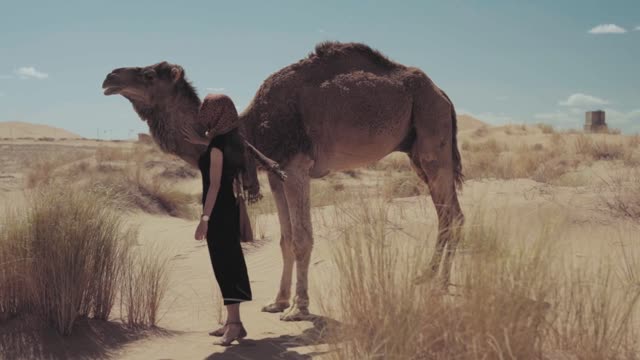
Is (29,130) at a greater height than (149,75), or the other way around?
(29,130)

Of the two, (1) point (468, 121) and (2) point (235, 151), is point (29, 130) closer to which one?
(1) point (468, 121)

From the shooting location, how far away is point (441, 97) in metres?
7.29

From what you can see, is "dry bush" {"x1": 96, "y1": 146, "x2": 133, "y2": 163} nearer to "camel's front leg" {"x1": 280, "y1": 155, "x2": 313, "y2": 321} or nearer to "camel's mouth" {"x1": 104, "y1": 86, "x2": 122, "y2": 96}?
"camel's mouth" {"x1": 104, "y1": 86, "x2": 122, "y2": 96}

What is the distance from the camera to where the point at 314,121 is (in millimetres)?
6566

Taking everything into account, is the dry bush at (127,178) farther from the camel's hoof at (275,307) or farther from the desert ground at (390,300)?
the camel's hoof at (275,307)

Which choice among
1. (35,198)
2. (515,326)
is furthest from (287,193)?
(515,326)

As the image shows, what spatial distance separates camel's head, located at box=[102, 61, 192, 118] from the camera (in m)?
6.07

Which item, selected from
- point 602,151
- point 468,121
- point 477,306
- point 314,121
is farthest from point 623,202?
point 468,121

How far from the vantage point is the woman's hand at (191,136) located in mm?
5859

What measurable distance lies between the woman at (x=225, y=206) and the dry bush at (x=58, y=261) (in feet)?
3.71

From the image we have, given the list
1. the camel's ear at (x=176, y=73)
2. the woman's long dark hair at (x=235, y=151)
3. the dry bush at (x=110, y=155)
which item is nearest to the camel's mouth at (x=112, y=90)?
the camel's ear at (x=176, y=73)

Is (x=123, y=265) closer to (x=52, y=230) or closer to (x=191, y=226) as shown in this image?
(x=52, y=230)

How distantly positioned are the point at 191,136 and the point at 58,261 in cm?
162

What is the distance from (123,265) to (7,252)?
103 centimetres
